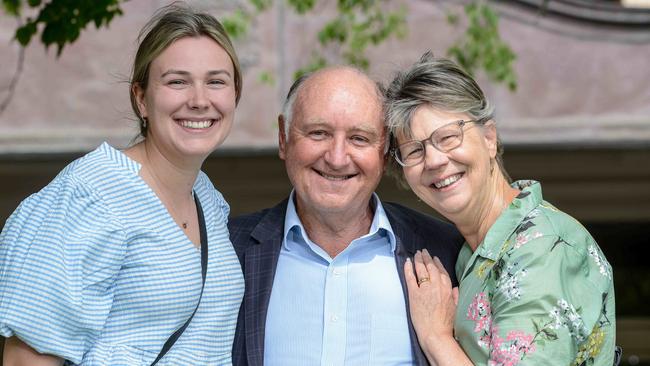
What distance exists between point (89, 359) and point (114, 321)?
12cm

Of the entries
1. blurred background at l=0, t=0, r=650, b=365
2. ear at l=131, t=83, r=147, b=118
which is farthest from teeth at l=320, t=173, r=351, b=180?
blurred background at l=0, t=0, r=650, b=365

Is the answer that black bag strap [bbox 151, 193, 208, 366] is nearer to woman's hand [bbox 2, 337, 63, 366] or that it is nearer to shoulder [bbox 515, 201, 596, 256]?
woman's hand [bbox 2, 337, 63, 366]

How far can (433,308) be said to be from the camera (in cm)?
357

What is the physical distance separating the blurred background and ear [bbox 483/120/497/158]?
179 inches

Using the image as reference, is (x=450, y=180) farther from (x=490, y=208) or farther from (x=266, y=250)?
(x=266, y=250)

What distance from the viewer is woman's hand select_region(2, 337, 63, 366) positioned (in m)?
3.10

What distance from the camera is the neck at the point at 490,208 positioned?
352 cm

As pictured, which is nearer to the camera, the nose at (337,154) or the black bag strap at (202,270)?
the black bag strap at (202,270)

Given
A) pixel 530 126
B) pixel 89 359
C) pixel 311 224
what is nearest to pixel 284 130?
pixel 311 224

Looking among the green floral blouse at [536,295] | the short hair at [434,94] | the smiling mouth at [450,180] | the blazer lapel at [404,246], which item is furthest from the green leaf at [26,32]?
the green floral blouse at [536,295]

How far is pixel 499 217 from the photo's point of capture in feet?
11.4

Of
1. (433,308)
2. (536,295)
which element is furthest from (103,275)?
(536,295)

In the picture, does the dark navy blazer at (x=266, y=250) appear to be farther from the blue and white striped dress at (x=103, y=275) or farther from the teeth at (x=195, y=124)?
the teeth at (x=195, y=124)

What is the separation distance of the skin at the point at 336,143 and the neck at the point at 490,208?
0.35 meters
